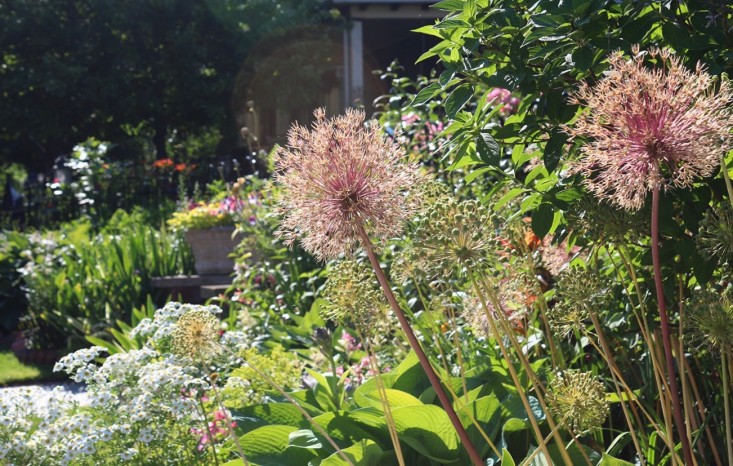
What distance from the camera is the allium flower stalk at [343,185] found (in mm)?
1346

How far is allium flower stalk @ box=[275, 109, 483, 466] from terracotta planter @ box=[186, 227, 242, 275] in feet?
19.6

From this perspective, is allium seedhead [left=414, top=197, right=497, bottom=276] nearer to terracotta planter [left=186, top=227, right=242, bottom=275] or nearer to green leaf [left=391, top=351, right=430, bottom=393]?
green leaf [left=391, top=351, right=430, bottom=393]

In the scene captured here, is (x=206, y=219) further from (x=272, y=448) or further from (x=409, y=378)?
(x=272, y=448)

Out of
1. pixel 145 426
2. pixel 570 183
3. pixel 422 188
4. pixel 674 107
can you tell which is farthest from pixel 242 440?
pixel 674 107

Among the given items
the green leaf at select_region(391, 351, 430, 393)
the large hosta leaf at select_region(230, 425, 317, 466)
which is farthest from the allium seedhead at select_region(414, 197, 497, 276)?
the green leaf at select_region(391, 351, 430, 393)

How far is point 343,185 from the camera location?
1344mm

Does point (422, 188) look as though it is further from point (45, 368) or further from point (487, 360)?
point (45, 368)

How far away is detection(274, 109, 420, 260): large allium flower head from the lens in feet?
4.42

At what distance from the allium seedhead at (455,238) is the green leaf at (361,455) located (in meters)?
0.88

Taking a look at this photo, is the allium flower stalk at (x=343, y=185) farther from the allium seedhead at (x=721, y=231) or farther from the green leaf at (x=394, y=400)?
the green leaf at (x=394, y=400)

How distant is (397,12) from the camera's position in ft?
63.9

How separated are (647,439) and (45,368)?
6.18 m

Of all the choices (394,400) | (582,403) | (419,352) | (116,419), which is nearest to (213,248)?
(116,419)

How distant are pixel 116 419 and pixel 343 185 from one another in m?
1.73
